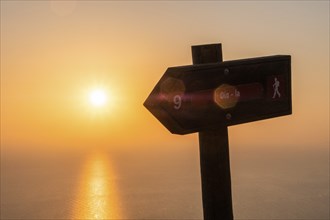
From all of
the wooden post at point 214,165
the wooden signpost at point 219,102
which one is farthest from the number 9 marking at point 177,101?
A: the wooden post at point 214,165

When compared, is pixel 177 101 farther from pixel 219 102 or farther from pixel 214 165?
pixel 214 165

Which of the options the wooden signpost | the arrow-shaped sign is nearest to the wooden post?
the wooden signpost

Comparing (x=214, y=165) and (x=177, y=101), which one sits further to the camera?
(x=214, y=165)

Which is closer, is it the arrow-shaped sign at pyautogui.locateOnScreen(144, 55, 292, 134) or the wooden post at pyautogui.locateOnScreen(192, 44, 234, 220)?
the arrow-shaped sign at pyautogui.locateOnScreen(144, 55, 292, 134)

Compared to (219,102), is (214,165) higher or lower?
lower

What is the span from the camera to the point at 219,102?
122 inches

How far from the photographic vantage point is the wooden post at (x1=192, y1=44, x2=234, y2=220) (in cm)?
318

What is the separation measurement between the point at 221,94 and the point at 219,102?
63 mm

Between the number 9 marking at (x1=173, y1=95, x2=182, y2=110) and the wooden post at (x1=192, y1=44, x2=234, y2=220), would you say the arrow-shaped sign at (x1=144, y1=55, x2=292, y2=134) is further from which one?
the wooden post at (x1=192, y1=44, x2=234, y2=220)

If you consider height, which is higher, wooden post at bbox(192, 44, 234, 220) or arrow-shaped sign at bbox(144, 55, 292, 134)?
arrow-shaped sign at bbox(144, 55, 292, 134)

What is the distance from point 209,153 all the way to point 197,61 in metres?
0.67

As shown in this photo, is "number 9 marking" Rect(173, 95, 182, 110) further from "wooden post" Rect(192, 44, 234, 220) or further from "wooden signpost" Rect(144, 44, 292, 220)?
"wooden post" Rect(192, 44, 234, 220)

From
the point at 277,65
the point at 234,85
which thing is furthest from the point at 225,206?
the point at 277,65

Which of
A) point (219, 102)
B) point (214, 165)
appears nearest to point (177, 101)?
point (219, 102)
